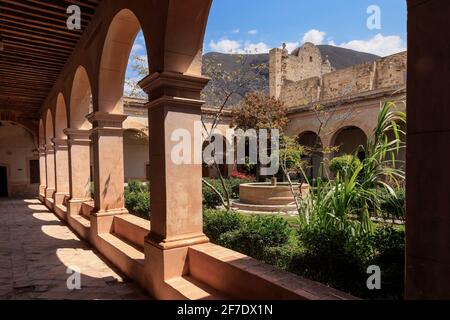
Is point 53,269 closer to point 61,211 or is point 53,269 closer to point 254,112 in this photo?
point 61,211

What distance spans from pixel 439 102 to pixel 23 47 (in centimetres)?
749

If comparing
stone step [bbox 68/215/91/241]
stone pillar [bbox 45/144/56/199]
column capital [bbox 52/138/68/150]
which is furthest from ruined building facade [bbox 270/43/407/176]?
stone pillar [bbox 45/144/56/199]

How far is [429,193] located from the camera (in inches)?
49.5

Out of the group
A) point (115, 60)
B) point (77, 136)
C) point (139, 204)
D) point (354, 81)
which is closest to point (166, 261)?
point (115, 60)

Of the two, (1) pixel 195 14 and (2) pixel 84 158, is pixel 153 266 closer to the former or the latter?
(1) pixel 195 14

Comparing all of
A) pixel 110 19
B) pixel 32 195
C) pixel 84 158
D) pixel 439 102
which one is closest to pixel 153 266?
pixel 439 102

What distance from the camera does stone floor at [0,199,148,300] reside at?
365 cm

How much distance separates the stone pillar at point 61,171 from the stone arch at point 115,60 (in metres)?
5.31

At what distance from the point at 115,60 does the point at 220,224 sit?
313 cm

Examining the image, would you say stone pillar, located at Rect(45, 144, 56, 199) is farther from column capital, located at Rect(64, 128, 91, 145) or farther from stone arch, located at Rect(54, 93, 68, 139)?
column capital, located at Rect(64, 128, 91, 145)

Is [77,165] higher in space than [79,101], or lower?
lower

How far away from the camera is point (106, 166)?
544cm

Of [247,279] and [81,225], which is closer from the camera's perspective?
[247,279]

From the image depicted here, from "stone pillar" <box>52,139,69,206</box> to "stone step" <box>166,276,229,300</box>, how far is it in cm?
802
